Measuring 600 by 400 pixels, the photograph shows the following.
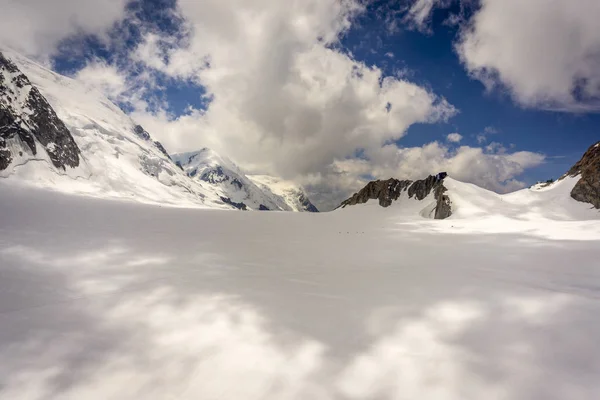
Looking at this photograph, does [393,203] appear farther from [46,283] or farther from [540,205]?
[46,283]

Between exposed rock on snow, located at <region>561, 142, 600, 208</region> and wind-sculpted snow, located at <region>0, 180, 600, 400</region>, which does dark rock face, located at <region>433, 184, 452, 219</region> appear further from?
wind-sculpted snow, located at <region>0, 180, 600, 400</region>

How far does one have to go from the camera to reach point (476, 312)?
472cm

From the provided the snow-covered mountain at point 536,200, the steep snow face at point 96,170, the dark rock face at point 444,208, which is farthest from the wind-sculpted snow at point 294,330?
the steep snow face at point 96,170

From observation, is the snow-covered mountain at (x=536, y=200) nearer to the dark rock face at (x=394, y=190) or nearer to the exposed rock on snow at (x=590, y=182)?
the exposed rock on snow at (x=590, y=182)

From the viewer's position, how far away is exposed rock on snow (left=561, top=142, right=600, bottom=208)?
37031 mm

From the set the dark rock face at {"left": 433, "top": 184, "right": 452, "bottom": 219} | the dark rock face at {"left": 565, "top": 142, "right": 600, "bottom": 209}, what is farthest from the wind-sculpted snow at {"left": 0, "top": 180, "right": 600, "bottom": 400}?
the dark rock face at {"left": 565, "top": 142, "right": 600, "bottom": 209}

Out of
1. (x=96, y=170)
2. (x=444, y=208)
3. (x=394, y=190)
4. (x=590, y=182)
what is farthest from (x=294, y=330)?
(x=96, y=170)

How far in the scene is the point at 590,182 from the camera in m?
38.1

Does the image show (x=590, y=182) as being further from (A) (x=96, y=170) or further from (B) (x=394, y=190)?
(A) (x=96, y=170)

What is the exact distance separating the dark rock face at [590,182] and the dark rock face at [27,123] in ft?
433

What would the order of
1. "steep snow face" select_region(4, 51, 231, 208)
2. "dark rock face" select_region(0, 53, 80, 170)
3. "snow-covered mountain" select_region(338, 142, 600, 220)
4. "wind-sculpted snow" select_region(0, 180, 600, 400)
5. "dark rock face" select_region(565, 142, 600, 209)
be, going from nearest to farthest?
"wind-sculpted snow" select_region(0, 180, 600, 400), "snow-covered mountain" select_region(338, 142, 600, 220), "dark rock face" select_region(565, 142, 600, 209), "dark rock face" select_region(0, 53, 80, 170), "steep snow face" select_region(4, 51, 231, 208)

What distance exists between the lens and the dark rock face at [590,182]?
37.0m

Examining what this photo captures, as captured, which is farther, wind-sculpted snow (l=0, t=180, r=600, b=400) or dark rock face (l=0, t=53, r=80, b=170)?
dark rock face (l=0, t=53, r=80, b=170)

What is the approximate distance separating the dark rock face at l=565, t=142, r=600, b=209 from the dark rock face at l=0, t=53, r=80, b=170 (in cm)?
13208
